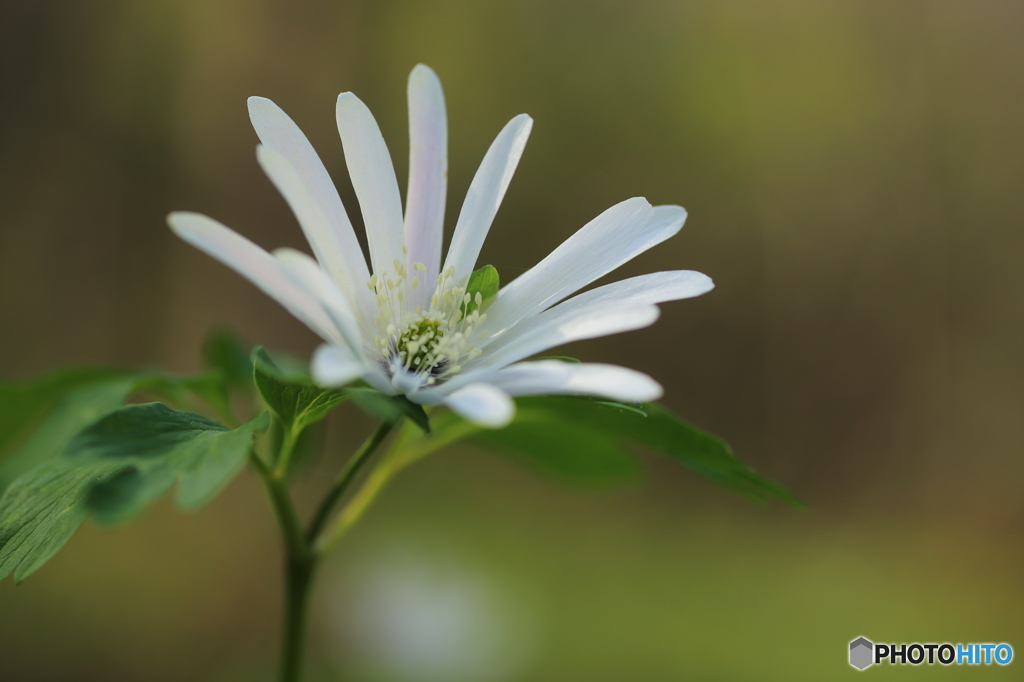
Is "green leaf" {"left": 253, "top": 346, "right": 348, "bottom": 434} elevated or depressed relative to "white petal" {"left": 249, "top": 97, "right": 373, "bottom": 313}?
depressed

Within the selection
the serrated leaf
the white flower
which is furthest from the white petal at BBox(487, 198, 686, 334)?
the serrated leaf

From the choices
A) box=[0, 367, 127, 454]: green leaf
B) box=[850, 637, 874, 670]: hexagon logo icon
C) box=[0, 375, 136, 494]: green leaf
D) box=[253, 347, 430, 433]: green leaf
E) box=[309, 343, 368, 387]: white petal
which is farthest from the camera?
box=[850, 637, 874, 670]: hexagon logo icon

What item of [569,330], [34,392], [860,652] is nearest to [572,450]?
[569,330]

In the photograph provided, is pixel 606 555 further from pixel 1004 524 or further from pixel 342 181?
pixel 342 181

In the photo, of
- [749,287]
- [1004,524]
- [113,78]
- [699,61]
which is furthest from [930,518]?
[113,78]

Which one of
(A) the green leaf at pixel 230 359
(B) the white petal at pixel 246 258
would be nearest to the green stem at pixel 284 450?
(B) the white petal at pixel 246 258

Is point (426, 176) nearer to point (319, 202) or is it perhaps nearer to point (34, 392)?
point (319, 202)

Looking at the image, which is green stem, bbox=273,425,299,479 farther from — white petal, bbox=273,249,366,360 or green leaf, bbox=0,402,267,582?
white petal, bbox=273,249,366,360
